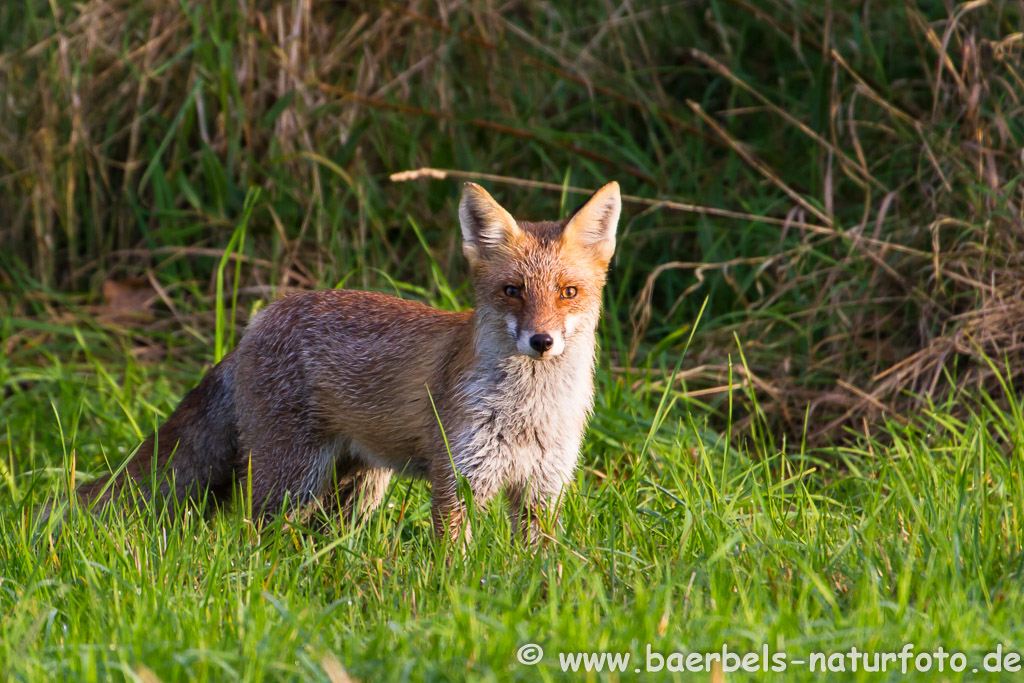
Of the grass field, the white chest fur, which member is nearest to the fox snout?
the white chest fur

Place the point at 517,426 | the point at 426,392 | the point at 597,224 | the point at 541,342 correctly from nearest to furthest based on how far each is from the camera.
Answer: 1. the point at 541,342
2. the point at 517,426
3. the point at 597,224
4. the point at 426,392

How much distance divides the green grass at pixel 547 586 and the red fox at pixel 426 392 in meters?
0.25

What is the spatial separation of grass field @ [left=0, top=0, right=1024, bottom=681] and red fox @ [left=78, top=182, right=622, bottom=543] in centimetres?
21

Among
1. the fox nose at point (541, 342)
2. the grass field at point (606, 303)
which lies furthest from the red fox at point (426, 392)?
the grass field at point (606, 303)

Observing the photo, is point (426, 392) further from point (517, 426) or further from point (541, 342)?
point (541, 342)

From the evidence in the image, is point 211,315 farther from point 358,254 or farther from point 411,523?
point 411,523

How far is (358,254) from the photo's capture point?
22.7 ft

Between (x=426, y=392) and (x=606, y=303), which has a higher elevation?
(x=426, y=392)
